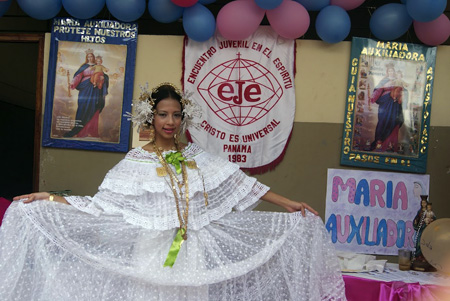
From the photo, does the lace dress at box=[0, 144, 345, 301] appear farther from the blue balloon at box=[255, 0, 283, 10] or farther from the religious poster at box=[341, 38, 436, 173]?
the religious poster at box=[341, 38, 436, 173]

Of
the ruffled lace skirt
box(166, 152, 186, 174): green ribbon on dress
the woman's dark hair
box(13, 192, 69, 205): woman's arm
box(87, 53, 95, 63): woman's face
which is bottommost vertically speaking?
the ruffled lace skirt

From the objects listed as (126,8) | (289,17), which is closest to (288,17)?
(289,17)

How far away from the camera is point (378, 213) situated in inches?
175

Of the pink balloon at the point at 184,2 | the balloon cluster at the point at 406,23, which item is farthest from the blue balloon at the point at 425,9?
the pink balloon at the point at 184,2

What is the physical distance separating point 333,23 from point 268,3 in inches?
22.4

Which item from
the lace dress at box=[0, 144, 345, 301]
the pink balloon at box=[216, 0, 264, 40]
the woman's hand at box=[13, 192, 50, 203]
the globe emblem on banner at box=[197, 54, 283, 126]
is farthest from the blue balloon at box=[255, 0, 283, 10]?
the woman's hand at box=[13, 192, 50, 203]

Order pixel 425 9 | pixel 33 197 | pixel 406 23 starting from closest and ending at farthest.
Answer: pixel 33 197 → pixel 425 9 → pixel 406 23

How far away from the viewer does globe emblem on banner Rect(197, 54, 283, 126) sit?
451 cm

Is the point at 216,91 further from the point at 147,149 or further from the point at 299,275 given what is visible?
the point at 299,275

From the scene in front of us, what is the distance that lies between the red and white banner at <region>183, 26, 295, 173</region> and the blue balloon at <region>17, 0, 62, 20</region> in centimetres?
122

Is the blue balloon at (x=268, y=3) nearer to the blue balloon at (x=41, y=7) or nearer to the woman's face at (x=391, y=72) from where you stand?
the woman's face at (x=391, y=72)

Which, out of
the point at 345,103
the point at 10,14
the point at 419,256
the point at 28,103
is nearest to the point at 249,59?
the point at 345,103

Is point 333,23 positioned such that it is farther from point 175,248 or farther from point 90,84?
point 175,248

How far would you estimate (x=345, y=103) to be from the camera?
4.53 metres
